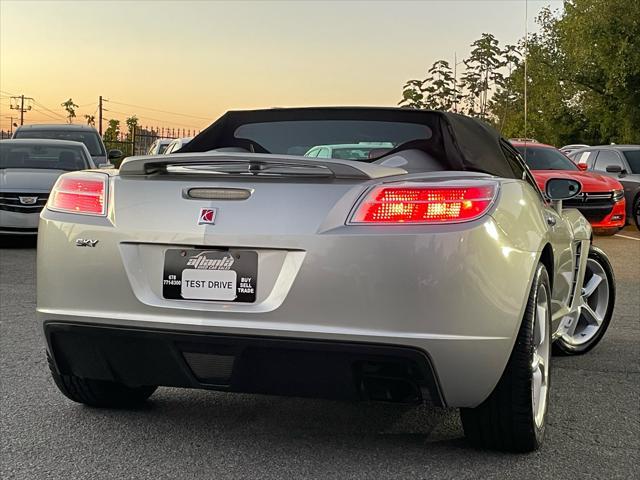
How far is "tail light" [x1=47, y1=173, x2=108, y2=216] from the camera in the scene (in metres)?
3.54

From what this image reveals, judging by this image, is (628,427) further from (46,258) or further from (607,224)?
(607,224)

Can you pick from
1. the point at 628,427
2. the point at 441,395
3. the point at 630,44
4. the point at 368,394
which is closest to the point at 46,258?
the point at 368,394

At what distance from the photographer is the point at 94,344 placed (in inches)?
138

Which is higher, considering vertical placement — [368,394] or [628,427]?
[368,394]

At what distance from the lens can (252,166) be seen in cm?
337

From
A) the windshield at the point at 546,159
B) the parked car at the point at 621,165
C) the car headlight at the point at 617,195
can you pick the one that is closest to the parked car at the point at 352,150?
the windshield at the point at 546,159

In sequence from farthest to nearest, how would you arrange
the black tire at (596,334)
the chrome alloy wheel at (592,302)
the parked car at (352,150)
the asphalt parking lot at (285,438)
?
the chrome alloy wheel at (592,302), the black tire at (596,334), the parked car at (352,150), the asphalt parking lot at (285,438)

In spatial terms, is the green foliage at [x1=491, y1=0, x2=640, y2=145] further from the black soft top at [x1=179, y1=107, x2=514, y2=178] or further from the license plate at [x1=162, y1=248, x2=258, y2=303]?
the license plate at [x1=162, y1=248, x2=258, y2=303]

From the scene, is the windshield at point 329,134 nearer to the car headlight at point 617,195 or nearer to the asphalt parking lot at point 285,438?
the asphalt parking lot at point 285,438

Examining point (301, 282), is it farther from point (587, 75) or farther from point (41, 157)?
point (587, 75)

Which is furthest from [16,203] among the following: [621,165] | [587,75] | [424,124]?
[587,75]

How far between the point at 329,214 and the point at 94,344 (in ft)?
3.52

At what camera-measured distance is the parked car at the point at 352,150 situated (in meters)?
4.45

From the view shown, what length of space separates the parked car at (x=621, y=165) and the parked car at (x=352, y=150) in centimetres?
1219
